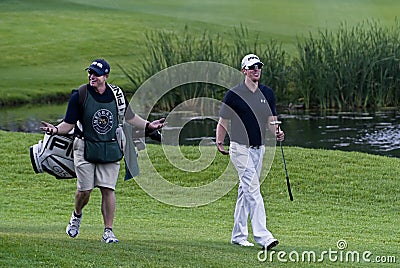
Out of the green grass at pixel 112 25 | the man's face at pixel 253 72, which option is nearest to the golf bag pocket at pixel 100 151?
the man's face at pixel 253 72

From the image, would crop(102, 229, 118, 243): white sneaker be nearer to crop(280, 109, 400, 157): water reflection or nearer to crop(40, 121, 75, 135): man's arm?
crop(40, 121, 75, 135): man's arm

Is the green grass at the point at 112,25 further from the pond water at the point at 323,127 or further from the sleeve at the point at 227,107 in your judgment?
the sleeve at the point at 227,107

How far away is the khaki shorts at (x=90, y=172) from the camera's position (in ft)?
27.2

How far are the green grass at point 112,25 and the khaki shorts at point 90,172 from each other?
24892 mm

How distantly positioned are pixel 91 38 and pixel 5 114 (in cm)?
1474

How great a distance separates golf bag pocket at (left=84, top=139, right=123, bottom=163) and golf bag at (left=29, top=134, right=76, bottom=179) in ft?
0.76

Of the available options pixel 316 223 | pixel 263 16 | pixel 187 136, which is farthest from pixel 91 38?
pixel 316 223

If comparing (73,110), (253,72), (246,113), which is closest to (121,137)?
(73,110)

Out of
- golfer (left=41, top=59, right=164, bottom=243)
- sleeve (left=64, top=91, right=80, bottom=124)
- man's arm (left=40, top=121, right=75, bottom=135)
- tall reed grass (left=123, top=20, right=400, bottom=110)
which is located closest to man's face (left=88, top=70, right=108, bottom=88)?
golfer (left=41, top=59, right=164, bottom=243)

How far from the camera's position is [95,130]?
8203 mm

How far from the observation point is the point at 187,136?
916 inches

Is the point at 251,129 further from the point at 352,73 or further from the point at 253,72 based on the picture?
the point at 352,73

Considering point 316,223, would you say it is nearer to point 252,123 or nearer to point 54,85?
point 252,123

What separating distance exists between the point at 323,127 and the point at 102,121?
16.7 meters
